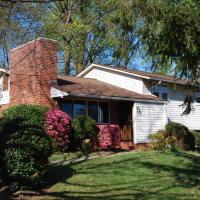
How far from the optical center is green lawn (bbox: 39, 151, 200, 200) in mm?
12789

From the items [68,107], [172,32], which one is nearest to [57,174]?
[172,32]

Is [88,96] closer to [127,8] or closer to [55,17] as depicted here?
[55,17]

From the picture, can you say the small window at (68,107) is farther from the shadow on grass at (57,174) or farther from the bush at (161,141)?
the shadow on grass at (57,174)

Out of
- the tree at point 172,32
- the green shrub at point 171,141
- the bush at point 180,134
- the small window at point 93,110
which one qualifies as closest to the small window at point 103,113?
the small window at point 93,110

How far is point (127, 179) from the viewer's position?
48.2 feet

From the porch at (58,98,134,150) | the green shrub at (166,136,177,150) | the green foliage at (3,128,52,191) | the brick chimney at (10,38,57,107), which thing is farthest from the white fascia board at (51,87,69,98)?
the green foliage at (3,128,52,191)

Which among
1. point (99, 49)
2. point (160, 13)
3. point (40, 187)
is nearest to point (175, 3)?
point (160, 13)

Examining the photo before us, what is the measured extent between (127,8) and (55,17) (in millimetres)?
17119

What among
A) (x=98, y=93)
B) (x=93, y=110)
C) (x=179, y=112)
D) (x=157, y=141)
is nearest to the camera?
(x=98, y=93)

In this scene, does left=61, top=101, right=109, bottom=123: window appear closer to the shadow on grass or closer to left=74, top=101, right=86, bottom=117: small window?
left=74, top=101, right=86, bottom=117: small window

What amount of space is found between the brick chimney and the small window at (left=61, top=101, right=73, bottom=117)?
1.01m

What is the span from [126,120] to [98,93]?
3.01m

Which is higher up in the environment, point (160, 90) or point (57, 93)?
point (160, 90)

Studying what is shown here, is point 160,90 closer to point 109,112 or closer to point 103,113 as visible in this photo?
point 109,112
